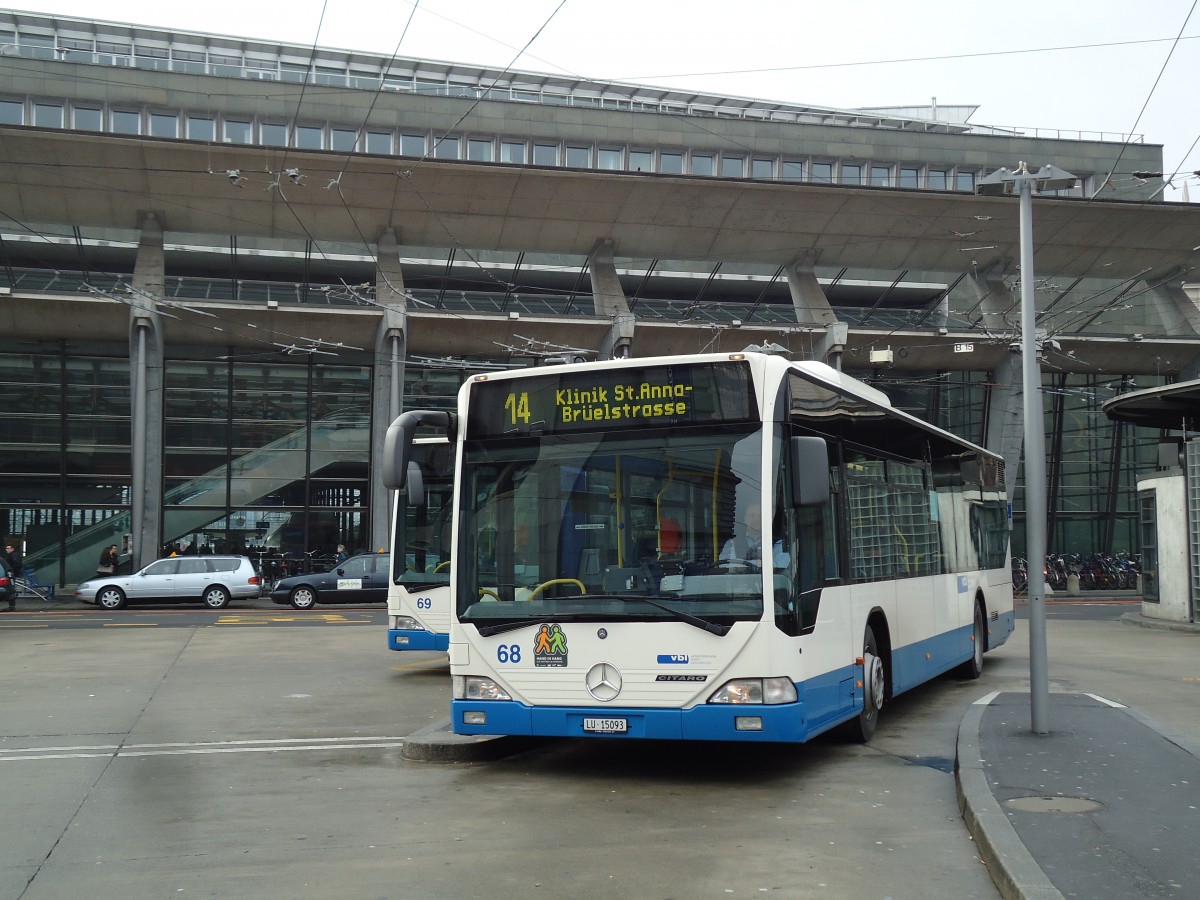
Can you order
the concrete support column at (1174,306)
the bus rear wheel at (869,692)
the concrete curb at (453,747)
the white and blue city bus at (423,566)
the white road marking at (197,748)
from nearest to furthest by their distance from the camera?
1. the concrete curb at (453,747)
2. the bus rear wheel at (869,692)
3. the white road marking at (197,748)
4. the white and blue city bus at (423,566)
5. the concrete support column at (1174,306)

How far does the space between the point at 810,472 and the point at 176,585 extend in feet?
91.9

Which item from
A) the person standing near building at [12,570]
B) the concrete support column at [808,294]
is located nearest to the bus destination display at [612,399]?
the person standing near building at [12,570]

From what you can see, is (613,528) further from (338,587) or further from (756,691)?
(338,587)

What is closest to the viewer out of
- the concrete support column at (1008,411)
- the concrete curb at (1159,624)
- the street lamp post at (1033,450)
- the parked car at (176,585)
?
the street lamp post at (1033,450)

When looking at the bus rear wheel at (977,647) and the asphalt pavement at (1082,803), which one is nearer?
the asphalt pavement at (1082,803)

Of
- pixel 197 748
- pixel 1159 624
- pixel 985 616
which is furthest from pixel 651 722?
pixel 1159 624

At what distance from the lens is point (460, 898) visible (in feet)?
19.2

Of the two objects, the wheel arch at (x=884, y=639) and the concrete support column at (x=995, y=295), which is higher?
the concrete support column at (x=995, y=295)

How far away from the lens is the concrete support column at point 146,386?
3509cm

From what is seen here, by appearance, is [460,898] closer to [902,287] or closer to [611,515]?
[611,515]

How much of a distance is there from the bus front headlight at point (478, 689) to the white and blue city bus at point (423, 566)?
647 centimetres

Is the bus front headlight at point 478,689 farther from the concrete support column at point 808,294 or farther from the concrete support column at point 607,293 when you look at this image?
the concrete support column at point 808,294

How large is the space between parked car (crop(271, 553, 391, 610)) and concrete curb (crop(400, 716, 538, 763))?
23.2 m

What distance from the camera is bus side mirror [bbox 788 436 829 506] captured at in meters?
8.41
